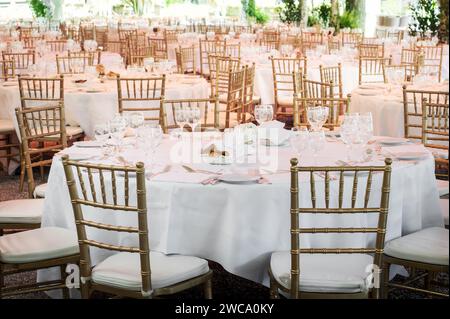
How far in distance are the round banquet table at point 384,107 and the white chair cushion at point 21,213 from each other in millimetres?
3043

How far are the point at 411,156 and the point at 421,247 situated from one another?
592 mm

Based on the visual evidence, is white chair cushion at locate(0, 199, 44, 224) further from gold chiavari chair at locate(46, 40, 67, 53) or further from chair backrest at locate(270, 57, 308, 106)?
gold chiavari chair at locate(46, 40, 67, 53)

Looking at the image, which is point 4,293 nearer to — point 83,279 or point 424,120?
point 83,279

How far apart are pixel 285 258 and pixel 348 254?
273 mm

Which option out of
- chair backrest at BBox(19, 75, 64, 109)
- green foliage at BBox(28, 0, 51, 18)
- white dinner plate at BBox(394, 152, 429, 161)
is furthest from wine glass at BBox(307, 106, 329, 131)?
green foliage at BBox(28, 0, 51, 18)

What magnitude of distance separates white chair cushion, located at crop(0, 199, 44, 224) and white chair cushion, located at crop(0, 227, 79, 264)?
31 cm

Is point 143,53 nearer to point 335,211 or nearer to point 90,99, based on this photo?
point 90,99

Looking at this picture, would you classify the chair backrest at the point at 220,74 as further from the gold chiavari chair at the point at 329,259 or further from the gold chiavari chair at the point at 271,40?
the gold chiavari chair at the point at 271,40

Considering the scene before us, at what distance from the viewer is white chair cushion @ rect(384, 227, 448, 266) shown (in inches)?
117

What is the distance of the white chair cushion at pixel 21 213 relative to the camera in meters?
3.60

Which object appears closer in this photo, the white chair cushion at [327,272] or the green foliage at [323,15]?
the white chair cushion at [327,272]

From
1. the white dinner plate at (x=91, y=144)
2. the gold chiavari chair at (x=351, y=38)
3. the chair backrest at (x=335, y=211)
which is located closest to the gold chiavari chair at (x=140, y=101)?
the white dinner plate at (x=91, y=144)
